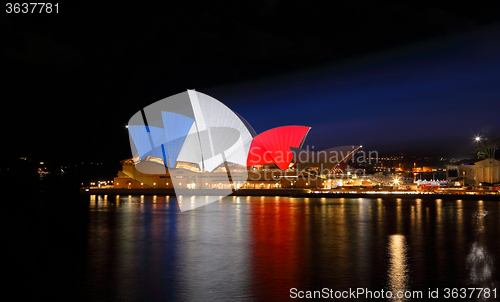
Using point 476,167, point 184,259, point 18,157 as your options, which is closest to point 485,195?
point 476,167

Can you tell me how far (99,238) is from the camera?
14219 millimetres

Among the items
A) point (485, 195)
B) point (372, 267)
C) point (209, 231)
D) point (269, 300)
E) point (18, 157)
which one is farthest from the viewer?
point (18, 157)

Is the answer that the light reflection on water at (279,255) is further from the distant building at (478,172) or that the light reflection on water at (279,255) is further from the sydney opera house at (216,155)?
the distant building at (478,172)

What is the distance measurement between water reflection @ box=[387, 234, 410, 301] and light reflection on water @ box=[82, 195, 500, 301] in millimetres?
21

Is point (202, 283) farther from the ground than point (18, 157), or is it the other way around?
point (18, 157)

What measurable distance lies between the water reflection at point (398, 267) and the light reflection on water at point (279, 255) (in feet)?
0.07

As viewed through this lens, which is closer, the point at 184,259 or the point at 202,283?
the point at 202,283

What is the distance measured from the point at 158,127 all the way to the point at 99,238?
23339mm

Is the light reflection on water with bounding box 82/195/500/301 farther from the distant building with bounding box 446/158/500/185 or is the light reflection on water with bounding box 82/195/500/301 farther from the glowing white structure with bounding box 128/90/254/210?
the distant building with bounding box 446/158/500/185

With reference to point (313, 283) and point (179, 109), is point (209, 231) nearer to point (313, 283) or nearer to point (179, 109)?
point (313, 283)

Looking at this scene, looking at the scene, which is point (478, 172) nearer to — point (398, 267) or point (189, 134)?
point (189, 134)

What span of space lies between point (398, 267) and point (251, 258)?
3680 mm

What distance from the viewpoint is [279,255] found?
11.0m

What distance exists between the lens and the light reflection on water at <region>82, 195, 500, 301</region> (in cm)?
816
